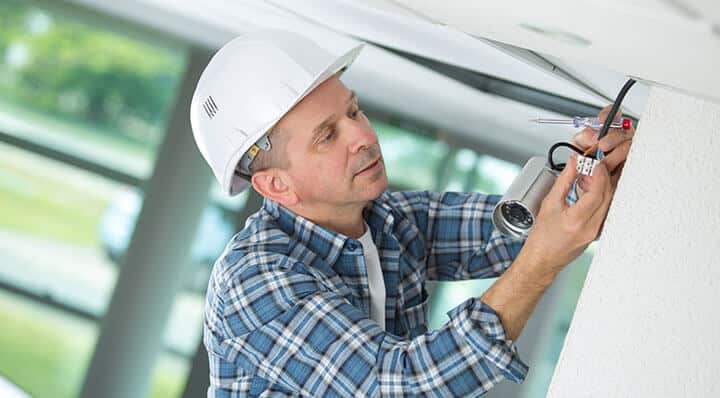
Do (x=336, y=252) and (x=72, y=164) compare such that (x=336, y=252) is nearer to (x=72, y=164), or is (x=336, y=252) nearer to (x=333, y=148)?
(x=333, y=148)

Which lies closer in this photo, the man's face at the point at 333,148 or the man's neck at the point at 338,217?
the man's face at the point at 333,148

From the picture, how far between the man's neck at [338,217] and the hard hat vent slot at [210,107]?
0.75 feet

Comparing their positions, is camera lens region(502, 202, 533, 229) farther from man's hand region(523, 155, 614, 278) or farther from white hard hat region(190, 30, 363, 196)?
white hard hat region(190, 30, 363, 196)

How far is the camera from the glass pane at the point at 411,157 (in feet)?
16.9

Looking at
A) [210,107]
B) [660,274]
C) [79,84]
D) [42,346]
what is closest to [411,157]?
[79,84]

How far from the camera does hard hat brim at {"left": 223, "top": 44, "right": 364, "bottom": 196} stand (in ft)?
5.52

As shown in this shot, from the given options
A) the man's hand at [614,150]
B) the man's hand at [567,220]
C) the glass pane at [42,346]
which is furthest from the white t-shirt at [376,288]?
the glass pane at [42,346]

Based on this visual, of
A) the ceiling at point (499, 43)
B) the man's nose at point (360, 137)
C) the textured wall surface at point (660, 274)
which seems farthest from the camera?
the man's nose at point (360, 137)

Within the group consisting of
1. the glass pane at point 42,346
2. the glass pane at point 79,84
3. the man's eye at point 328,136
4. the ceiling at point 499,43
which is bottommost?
the glass pane at point 42,346

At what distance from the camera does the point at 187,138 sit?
5.25m

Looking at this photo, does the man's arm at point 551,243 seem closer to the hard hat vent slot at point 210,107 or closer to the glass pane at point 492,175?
the hard hat vent slot at point 210,107

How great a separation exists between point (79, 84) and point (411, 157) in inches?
84.6

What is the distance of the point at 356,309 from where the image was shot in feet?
4.70

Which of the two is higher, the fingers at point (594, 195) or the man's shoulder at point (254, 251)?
the fingers at point (594, 195)
